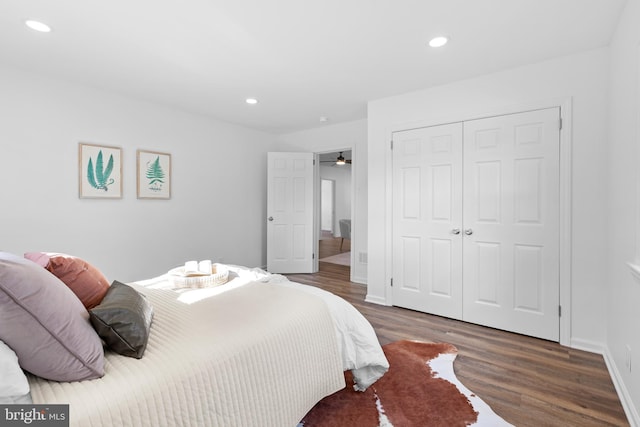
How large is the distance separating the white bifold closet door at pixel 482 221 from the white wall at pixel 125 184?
103 inches

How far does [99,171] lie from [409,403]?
3735 mm

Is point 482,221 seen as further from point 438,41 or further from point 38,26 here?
point 38,26

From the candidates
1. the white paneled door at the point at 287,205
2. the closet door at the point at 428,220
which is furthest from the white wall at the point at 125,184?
the closet door at the point at 428,220

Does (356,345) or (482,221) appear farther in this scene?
(482,221)

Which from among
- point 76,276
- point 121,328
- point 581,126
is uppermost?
point 581,126

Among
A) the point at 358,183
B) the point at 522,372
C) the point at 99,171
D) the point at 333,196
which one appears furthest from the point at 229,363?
the point at 333,196

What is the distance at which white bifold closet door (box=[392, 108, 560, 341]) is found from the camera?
273 cm

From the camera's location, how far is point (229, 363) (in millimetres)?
1226

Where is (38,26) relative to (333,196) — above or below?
above

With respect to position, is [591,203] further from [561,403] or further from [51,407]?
[51,407]

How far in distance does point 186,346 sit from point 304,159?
4.36 m

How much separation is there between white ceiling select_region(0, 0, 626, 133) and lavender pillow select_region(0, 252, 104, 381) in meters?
1.85

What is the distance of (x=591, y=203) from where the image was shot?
2529 mm

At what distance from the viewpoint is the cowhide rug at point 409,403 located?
1.67 meters
